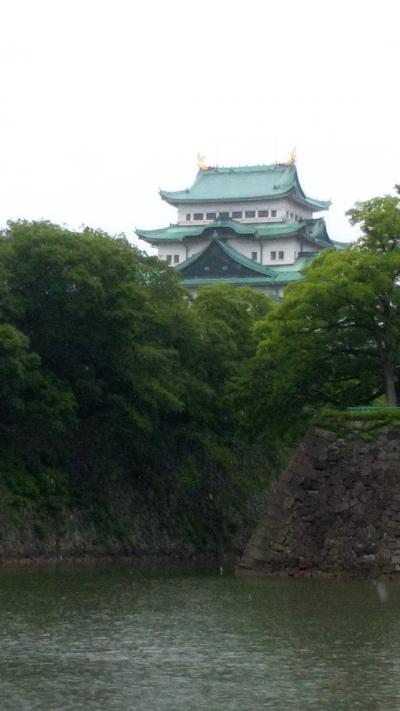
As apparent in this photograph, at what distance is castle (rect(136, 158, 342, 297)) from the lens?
93.6 metres

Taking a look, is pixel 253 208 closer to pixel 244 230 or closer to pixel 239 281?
pixel 244 230

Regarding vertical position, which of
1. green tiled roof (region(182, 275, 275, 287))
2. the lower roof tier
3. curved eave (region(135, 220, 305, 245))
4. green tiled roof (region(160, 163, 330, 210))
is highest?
green tiled roof (region(160, 163, 330, 210))

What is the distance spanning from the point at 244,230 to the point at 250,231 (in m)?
0.38

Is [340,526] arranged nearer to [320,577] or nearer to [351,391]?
[320,577]

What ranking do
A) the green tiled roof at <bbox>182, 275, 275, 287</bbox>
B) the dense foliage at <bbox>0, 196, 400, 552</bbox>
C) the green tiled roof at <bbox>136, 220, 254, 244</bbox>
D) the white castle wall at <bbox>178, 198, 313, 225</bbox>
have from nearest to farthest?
the dense foliage at <bbox>0, 196, 400, 552</bbox> < the green tiled roof at <bbox>182, 275, 275, 287</bbox> < the green tiled roof at <bbox>136, 220, 254, 244</bbox> < the white castle wall at <bbox>178, 198, 313, 225</bbox>

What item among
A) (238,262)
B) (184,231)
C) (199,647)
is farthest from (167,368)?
(184,231)

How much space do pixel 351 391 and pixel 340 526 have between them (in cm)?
585

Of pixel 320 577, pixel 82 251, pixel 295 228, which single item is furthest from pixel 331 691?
pixel 295 228

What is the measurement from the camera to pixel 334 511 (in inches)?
1463

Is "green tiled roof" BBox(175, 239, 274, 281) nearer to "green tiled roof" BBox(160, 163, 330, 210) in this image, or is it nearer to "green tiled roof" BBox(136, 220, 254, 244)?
"green tiled roof" BBox(136, 220, 254, 244)

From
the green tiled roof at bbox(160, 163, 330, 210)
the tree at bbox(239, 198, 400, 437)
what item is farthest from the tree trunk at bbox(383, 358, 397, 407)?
the green tiled roof at bbox(160, 163, 330, 210)

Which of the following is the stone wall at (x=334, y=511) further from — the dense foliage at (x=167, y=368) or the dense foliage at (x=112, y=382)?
the dense foliage at (x=112, y=382)

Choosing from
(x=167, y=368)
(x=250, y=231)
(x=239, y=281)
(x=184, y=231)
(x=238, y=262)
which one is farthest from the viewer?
(x=184, y=231)

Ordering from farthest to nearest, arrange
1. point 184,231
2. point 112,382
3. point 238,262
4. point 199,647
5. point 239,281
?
point 184,231, point 238,262, point 239,281, point 112,382, point 199,647
